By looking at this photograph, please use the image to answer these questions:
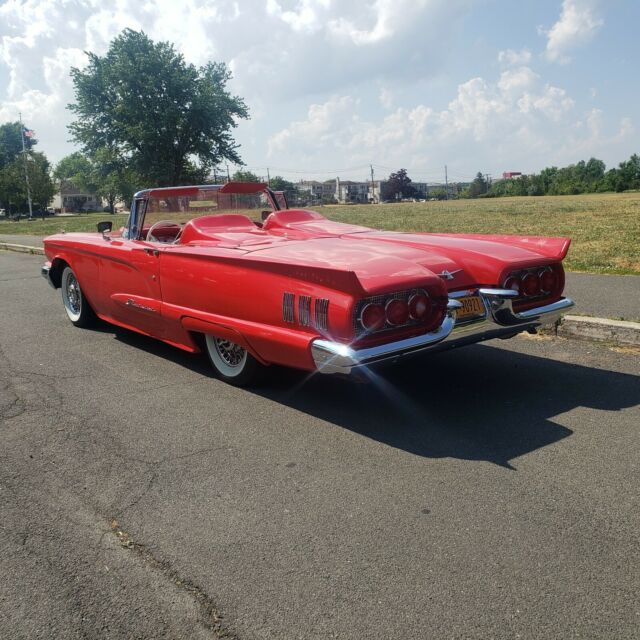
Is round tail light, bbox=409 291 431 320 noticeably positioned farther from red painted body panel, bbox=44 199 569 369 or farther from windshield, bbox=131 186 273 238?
windshield, bbox=131 186 273 238

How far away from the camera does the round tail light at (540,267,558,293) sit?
173 inches

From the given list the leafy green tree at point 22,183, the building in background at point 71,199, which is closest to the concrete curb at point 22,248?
the leafy green tree at point 22,183

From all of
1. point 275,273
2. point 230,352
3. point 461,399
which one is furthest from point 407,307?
point 230,352

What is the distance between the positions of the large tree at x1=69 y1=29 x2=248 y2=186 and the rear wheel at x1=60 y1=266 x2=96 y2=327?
29.6 meters

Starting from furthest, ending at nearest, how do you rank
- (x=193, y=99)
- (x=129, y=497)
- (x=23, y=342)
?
(x=193, y=99) < (x=23, y=342) < (x=129, y=497)

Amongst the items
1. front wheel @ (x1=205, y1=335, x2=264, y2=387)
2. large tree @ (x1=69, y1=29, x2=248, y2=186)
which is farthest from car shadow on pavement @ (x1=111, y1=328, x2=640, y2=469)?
large tree @ (x1=69, y1=29, x2=248, y2=186)

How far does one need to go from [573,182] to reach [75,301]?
3282 inches

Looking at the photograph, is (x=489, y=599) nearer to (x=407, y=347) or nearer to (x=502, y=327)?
(x=407, y=347)

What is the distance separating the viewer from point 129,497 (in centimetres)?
293

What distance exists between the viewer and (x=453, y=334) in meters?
3.82

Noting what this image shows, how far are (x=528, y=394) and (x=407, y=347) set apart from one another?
1181 millimetres

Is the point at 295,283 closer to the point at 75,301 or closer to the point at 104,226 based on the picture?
the point at 104,226

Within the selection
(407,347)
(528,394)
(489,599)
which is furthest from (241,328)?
(489,599)

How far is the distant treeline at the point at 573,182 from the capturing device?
7269cm
